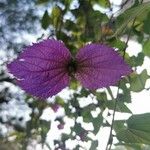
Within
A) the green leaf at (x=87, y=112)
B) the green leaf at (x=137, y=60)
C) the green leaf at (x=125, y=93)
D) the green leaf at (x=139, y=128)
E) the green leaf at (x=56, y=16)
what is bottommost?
the green leaf at (x=139, y=128)

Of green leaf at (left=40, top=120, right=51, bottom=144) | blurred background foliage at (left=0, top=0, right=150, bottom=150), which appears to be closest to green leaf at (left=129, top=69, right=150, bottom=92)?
blurred background foliage at (left=0, top=0, right=150, bottom=150)

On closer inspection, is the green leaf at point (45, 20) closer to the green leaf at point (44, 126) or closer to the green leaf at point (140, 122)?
the green leaf at point (44, 126)

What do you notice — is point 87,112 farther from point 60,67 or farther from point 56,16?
point 60,67

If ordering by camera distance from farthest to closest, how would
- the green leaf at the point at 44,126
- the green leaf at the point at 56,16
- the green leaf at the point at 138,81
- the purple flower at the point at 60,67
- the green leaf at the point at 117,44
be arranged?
the green leaf at the point at 44,126
the green leaf at the point at 56,16
the green leaf at the point at 138,81
the green leaf at the point at 117,44
the purple flower at the point at 60,67

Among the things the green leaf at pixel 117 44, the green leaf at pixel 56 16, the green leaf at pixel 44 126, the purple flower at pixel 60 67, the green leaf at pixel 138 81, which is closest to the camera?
the purple flower at pixel 60 67

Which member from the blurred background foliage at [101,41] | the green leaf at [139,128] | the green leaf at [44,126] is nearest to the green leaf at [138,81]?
the blurred background foliage at [101,41]

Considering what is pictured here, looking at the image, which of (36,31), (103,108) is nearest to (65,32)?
(103,108)
